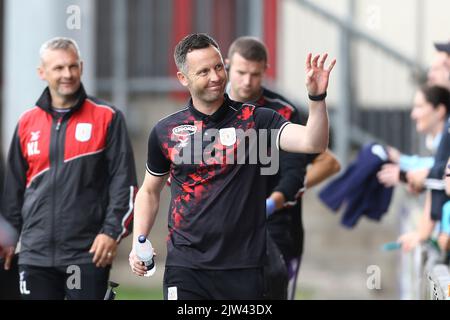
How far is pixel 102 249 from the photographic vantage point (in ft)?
24.2

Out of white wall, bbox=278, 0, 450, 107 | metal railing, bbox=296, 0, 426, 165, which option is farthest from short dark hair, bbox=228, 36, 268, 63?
white wall, bbox=278, 0, 450, 107

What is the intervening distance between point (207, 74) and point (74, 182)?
5.16 feet

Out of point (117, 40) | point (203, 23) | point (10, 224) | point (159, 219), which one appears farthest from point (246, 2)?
point (10, 224)

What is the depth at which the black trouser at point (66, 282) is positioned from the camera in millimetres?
7430

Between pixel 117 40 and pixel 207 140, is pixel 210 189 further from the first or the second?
pixel 117 40

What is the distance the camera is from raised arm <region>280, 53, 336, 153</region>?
224 inches

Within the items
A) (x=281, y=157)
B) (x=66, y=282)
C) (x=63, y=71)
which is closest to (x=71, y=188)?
(x=66, y=282)

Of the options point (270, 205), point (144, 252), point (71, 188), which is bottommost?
point (144, 252)

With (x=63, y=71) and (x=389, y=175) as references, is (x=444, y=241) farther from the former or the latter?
(x=63, y=71)

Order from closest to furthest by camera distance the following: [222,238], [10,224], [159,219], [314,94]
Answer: [314,94], [222,238], [10,224], [159,219]

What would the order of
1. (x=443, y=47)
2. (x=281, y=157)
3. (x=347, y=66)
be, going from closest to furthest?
(x=281, y=157), (x=443, y=47), (x=347, y=66)

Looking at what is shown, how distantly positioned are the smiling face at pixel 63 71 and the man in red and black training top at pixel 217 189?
1394 mm

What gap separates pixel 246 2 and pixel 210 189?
9005mm

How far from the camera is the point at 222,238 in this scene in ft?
20.3
